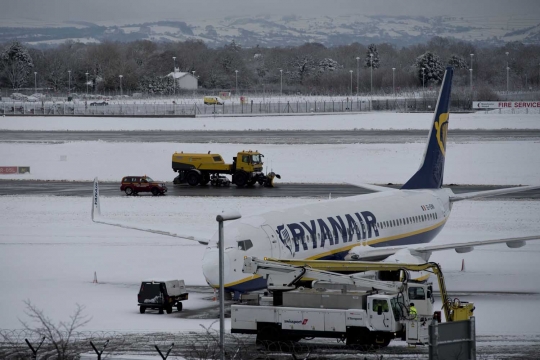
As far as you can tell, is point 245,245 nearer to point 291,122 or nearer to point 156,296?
point 156,296

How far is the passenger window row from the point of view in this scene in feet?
154

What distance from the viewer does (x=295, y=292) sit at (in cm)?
3291

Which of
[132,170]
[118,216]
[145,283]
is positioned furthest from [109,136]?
[145,283]

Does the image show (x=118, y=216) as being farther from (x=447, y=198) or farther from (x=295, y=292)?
(x=295, y=292)

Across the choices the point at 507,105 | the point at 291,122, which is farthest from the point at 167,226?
the point at 507,105

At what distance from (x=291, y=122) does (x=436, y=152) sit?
102507 millimetres

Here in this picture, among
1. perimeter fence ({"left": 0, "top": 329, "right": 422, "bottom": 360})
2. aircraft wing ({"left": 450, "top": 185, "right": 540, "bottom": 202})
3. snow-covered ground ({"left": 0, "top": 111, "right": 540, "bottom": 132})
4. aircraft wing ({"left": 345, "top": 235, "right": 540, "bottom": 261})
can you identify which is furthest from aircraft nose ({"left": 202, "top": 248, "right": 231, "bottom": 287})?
snow-covered ground ({"left": 0, "top": 111, "right": 540, "bottom": 132})

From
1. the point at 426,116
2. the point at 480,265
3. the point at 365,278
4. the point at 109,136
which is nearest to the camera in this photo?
the point at 365,278

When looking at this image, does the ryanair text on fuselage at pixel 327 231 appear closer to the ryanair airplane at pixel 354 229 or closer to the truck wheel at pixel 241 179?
the ryanair airplane at pixel 354 229

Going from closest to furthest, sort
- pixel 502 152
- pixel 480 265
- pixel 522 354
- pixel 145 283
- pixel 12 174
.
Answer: pixel 522 354 < pixel 145 283 < pixel 480 265 < pixel 12 174 < pixel 502 152

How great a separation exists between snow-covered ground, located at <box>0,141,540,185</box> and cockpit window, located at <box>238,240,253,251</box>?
5446 centimetres

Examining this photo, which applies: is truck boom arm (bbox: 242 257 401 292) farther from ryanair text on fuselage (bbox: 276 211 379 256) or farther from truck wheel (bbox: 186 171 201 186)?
truck wheel (bbox: 186 171 201 186)

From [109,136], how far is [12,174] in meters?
35.9

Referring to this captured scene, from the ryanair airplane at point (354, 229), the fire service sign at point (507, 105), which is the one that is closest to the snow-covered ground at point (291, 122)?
the fire service sign at point (507, 105)
